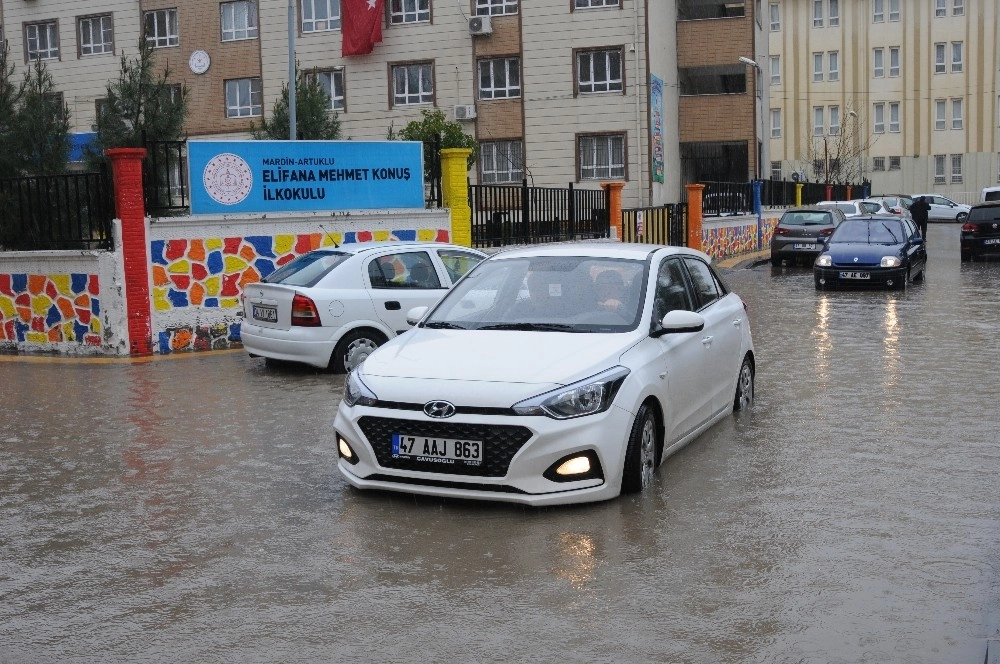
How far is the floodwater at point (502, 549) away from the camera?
16.4 feet

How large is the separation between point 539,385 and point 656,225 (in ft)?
81.7

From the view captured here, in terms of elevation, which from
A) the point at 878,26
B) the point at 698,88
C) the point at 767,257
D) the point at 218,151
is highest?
the point at 878,26

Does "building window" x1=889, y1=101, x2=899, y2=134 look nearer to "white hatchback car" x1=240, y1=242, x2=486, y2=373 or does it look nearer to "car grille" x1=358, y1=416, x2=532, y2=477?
"white hatchback car" x1=240, y1=242, x2=486, y2=373

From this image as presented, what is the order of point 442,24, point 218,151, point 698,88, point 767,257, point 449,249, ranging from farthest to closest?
point 698,88 → point 442,24 → point 767,257 → point 218,151 → point 449,249

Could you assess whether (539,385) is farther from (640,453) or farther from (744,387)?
(744,387)

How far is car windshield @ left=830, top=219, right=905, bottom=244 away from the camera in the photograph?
23859 mm

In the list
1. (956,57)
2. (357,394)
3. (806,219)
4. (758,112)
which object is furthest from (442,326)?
(956,57)

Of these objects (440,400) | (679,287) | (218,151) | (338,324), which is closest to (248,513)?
(440,400)

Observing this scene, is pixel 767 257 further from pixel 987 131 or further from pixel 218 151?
pixel 987 131

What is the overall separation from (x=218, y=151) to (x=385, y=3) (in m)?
28.1

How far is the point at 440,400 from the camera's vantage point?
22.5 feet

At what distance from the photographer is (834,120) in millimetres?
75938

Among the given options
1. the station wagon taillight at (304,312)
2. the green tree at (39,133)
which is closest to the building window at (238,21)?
the green tree at (39,133)

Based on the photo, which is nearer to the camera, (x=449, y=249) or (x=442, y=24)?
(x=449, y=249)
